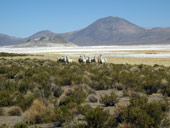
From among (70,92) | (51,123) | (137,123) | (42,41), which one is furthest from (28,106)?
(42,41)

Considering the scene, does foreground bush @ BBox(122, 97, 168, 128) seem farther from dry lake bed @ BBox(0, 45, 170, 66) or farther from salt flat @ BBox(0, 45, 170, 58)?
salt flat @ BBox(0, 45, 170, 58)

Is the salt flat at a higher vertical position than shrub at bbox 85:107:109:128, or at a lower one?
lower

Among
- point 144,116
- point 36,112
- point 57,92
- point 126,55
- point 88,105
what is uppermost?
point 144,116

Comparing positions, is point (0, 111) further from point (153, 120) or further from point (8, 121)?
point (153, 120)

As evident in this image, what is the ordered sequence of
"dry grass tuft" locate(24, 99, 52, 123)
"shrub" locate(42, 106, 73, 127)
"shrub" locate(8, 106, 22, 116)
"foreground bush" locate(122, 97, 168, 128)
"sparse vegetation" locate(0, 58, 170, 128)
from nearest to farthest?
"foreground bush" locate(122, 97, 168, 128) → "sparse vegetation" locate(0, 58, 170, 128) → "shrub" locate(42, 106, 73, 127) → "dry grass tuft" locate(24, 99, 52, 123) → "shrub" locate(8, 106, 22, 116)

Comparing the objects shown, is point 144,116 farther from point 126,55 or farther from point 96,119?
point 126,55

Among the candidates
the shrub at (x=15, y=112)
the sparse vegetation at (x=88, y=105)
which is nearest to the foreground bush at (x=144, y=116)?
the sparse vegetation at (x=88, y=105)

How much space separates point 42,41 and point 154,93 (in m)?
176

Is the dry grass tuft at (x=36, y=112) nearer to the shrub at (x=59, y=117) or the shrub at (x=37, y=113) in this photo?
the shrub at (x=37, y=113)

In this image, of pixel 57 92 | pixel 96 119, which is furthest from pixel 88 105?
pixel 57 92

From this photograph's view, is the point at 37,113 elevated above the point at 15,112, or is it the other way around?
the point at 37,113

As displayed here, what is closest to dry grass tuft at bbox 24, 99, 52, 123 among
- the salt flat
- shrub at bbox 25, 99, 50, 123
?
shrub at bbox 25, 99, 50, 123

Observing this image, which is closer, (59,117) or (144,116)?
(144,116)

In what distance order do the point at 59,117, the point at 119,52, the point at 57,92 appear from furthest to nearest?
the point at 119,52, the point at 57,92, the point at 59,117
